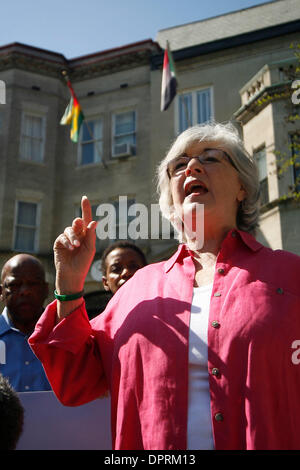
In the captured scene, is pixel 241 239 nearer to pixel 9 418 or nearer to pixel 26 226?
pixel 9 418

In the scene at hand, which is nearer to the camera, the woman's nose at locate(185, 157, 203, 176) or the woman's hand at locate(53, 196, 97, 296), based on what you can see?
the woman's hand at locate(53, 196, 97, 296)

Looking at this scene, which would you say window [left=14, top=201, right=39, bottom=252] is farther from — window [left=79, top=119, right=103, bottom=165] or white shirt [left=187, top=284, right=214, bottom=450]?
white shirt [left=187, top=284, right=214, bottom=450]

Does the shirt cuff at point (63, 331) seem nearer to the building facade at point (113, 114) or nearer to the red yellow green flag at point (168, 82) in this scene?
the red yellow green flag at point (168, 82)

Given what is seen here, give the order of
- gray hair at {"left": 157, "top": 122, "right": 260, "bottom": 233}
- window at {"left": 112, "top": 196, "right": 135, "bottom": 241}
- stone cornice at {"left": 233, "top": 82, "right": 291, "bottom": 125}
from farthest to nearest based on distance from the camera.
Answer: window at {"left": 112, "top": 196, "right": 135, "bottom": 241} < stone cornice at {"left": 233, "top": 82, "right": 291, "bottom": 125} < gray hair at {"left": 157, "top": 122, "right": 260, "bottom": 233}

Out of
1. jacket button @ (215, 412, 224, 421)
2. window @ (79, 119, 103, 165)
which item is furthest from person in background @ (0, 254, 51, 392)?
window @ (79, 119, 103, 165)

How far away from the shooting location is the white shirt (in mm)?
1669

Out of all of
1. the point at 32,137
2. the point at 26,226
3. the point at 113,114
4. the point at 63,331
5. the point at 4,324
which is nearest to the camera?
the point at 63,331

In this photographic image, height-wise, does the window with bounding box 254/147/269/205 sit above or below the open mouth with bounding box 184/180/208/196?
above

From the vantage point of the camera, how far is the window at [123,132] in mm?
16234

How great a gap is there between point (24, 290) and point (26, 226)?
12708 mm

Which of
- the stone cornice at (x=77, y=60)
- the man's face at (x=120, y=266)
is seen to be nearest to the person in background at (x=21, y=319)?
the man's face at (x=120, y=266)

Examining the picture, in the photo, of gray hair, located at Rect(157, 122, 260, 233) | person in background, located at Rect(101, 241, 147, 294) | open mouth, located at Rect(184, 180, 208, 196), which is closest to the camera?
open mouth, located at Rect(184, 180, 208, 196)

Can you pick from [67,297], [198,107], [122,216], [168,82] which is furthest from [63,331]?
[198,107]

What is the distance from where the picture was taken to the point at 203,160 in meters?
2.34
